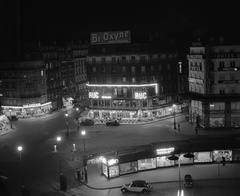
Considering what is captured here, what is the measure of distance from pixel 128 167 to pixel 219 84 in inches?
1233

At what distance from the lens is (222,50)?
66625mm

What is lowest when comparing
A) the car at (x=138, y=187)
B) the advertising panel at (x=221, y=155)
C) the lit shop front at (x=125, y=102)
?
the car at (x=138, y=187)

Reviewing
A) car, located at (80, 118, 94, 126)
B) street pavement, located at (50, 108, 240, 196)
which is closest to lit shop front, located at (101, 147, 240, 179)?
street pavement, located at (50, 108, 240, 196)

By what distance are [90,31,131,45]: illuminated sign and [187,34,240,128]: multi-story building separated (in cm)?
1891

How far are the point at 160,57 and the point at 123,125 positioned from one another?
788 inches

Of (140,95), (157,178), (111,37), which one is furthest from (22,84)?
(157,178)

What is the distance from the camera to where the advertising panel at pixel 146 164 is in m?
44.7

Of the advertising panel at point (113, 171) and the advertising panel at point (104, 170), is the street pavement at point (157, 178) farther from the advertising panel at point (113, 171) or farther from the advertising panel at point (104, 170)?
the advertising panel at point (113, 171)

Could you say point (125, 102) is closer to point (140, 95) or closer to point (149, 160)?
point (140, 95)

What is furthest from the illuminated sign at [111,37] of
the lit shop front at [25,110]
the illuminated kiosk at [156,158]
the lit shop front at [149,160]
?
the lit shop front at [149,160]

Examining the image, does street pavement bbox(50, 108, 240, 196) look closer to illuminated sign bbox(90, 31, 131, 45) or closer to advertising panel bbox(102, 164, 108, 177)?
advertising panel bbox(102, 164, 108, 177)

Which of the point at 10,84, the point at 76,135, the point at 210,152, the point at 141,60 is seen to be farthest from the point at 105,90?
the point at 210,152

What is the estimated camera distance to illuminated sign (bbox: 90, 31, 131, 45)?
80.9m

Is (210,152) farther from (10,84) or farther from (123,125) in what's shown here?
(10,84)
